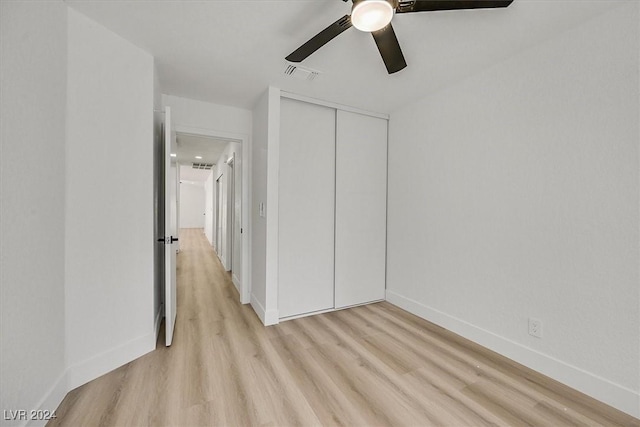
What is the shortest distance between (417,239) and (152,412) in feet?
9.02

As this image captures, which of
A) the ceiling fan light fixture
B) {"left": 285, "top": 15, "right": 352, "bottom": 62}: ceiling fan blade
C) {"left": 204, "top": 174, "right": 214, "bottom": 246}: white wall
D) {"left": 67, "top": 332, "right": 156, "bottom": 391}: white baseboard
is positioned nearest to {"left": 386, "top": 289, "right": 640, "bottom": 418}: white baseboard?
the ceiling fan light fixture

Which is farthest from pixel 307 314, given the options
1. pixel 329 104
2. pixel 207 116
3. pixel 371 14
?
pixel 371 14

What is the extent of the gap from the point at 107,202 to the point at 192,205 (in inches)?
489

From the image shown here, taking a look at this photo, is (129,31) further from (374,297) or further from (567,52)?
(374,297)

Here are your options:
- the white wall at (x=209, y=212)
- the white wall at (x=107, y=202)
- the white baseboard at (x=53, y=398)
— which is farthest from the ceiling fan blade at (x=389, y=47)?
the white wall at (x=209, y=212)

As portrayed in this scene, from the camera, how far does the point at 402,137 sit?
10.8 feet

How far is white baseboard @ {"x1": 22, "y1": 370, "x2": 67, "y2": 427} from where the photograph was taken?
4.56 ft

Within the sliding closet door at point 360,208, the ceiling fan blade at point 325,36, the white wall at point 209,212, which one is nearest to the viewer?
the ceiling fan blade at point 325,36

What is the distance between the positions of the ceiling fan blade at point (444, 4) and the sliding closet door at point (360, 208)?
1.84 m

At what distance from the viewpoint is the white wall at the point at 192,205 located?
1305 centimetres

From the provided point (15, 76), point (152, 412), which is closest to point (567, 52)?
point (15, 76)

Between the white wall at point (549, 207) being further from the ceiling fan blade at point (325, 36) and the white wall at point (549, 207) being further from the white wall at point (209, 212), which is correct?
the white wall at point (209, 212)

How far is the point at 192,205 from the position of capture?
13.3m

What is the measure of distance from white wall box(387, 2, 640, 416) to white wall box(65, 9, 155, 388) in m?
2.75
